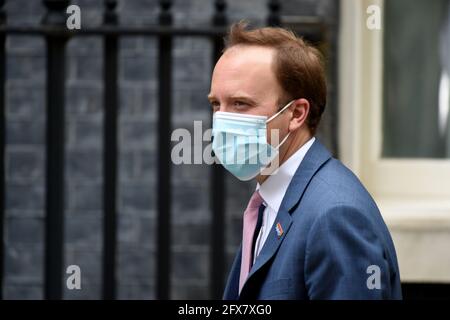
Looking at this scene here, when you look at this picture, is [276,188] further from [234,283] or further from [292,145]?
[234,283]

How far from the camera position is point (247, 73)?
9.33ft

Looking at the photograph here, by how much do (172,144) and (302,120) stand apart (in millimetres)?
2387

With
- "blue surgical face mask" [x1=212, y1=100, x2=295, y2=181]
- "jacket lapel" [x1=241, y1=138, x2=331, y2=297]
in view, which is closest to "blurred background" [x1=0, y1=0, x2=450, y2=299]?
"blue surgical face mask" [x1=212, y1=100, x2=295, y2=181]

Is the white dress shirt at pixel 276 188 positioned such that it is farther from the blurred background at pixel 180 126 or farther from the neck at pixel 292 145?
the blurred background at pixel 180 126

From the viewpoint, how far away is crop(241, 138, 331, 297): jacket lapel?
2.80 metres

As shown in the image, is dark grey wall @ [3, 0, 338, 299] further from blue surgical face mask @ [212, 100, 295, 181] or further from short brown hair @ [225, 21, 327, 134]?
short brown hair @ [225, 21, 327, 134]

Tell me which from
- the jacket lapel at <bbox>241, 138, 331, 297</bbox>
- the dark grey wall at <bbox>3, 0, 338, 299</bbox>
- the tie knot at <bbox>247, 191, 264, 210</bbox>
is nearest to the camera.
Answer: the jacket lapel at <bbox>241, 138, 331, 297</bbox>

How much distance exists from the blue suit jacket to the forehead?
0.73 ft

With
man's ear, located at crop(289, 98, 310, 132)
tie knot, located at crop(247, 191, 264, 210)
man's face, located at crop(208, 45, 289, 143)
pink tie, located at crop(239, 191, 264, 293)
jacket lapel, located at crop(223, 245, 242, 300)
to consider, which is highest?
man's face, located at crop(208, 45, 289, 143)

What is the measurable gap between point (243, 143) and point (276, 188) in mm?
201

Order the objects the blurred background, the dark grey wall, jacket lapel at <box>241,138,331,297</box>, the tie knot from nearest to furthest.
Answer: jacket lapel at <box>241,138,331,297</box> → the tie knot → the blurred background → the dark grey wall

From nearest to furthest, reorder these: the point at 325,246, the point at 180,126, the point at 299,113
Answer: the point at 325,246 → the point at 299,113 → the point at 180,126

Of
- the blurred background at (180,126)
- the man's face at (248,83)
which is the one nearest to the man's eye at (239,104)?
the man's face at (248,83)

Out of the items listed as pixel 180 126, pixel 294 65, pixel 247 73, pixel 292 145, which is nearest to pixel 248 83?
pixel 247 73
